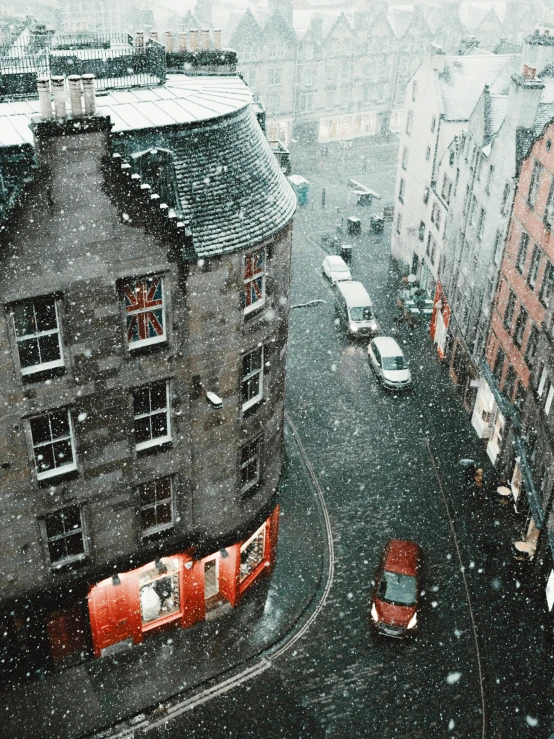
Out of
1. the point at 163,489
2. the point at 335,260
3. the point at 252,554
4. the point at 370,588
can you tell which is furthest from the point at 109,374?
the point at 335,260

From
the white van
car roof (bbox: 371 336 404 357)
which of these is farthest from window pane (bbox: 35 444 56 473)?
the white van

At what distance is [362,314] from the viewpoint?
4606cm

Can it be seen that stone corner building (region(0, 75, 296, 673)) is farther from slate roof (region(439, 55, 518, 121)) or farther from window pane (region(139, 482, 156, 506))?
slate roof (region(439, 55, 518, 121))

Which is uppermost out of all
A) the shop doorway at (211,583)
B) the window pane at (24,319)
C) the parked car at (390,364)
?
the window pane at (24,319)

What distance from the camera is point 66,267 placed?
1762cm

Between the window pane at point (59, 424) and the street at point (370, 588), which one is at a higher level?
the window pane at point (59, 424)

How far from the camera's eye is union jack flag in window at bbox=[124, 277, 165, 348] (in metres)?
19.1

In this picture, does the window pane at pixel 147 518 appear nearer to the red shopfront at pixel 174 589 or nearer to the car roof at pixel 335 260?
the red shopfront at pixel 174 589

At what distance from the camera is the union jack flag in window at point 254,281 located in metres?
20.9

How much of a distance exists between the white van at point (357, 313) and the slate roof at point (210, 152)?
2377cm

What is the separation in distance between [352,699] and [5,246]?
717 inches

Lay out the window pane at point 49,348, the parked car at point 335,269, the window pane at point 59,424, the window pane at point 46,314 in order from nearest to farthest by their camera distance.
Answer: the window pane at point 46,314
the window pane at point 49,348
the window pane at point 59,424
the parked car at point 335,269

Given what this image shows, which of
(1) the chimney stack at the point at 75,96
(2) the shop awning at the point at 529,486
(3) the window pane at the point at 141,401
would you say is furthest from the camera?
(2) the shop awning at the point at 529,486

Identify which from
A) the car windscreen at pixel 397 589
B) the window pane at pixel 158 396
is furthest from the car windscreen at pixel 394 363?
the window pane at pixel 158 396
